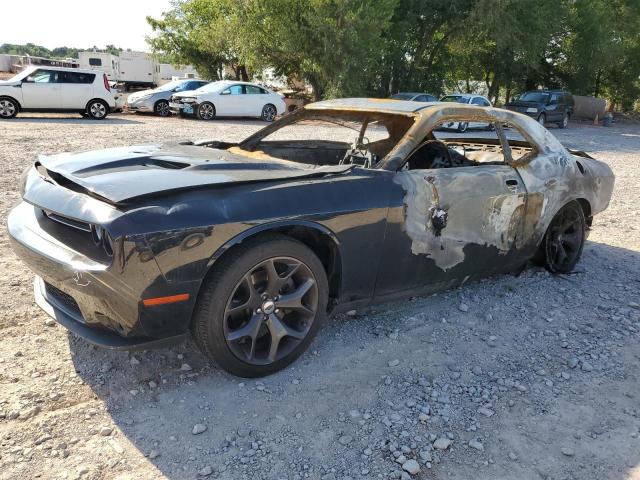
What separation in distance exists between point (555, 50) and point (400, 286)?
33910 millimetres

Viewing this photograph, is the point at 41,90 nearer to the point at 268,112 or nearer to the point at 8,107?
the point at 8,107

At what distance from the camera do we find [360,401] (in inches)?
112

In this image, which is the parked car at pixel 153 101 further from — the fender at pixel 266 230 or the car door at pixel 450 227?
the fender at pixel 266 230

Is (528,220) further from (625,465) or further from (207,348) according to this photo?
(207,348)

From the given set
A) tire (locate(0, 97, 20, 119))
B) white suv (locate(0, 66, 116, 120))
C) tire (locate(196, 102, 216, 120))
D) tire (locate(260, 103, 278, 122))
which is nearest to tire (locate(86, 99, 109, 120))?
white suv (locate(0, 66, 116, 120))

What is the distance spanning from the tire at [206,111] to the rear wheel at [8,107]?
5481mm

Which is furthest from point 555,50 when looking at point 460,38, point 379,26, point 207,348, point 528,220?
point 207,348

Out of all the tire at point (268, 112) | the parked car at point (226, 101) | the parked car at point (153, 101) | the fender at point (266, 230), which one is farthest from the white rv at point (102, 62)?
the fender at point (266, 230)

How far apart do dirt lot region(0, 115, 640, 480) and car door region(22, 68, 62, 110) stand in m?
13.4

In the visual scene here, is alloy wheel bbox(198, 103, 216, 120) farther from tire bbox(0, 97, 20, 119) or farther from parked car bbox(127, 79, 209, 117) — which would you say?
tire bbox(0, 97, 20, 119)

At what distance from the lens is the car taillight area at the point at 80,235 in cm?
247

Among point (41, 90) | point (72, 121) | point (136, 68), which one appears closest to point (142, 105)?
point (72, 121)

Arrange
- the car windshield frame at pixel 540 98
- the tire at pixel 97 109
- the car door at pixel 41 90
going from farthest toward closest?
the car windshield frame at pixel 540 98, the tire at pixel 97 109, the car door at pixel 41 90

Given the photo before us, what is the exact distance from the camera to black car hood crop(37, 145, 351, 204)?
2.61 metres
